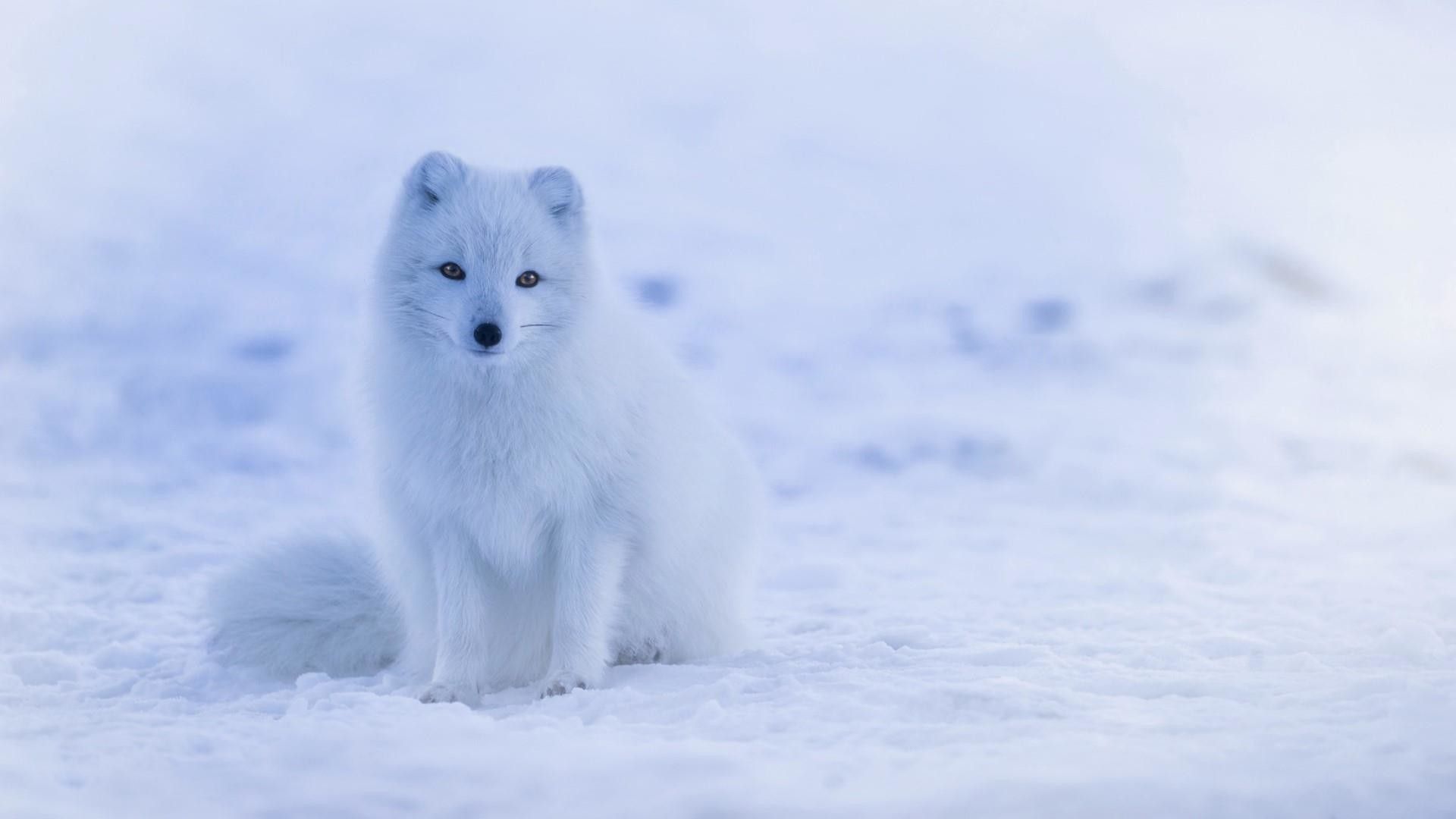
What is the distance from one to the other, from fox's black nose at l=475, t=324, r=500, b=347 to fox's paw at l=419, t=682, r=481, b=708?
0.76 metres

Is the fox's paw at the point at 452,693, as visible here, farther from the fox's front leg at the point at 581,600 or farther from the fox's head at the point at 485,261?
the fox's head at the point at 485,261

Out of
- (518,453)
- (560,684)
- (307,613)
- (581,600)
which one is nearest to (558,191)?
(518,453)

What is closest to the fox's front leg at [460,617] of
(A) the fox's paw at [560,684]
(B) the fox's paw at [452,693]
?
(B) the fox's paw at [452,693]

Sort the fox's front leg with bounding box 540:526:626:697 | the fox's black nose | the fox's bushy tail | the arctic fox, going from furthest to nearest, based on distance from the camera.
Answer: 1. the fox's bushy tail
2. the fox's front leg with bounding box 540:526:626:697
3. the arctic fox
4. the fox's black nose

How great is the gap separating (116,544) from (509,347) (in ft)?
7.91

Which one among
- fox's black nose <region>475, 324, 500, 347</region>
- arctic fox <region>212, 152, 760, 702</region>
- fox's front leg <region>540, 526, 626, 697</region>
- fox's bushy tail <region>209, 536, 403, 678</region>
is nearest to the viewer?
fox's black nose <region>475, 324, 500, 347</region>

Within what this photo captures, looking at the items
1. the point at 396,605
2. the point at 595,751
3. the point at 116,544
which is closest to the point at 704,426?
the point at 396,605

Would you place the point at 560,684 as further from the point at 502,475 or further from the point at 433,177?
the point at 433,177

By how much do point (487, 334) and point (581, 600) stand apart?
0.63 m

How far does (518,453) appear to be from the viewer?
8.81 feet

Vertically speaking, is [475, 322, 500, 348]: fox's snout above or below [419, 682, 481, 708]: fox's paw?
above

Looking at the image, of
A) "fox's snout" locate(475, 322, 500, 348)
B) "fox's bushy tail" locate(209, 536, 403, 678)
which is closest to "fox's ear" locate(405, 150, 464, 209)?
"fox's snout" locate(475, 322, 500, 348)

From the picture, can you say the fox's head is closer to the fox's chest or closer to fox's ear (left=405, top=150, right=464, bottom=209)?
fox's ear (left=405, top=150, right=464, bottom=209)

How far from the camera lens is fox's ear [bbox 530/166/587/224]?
2725 mm
